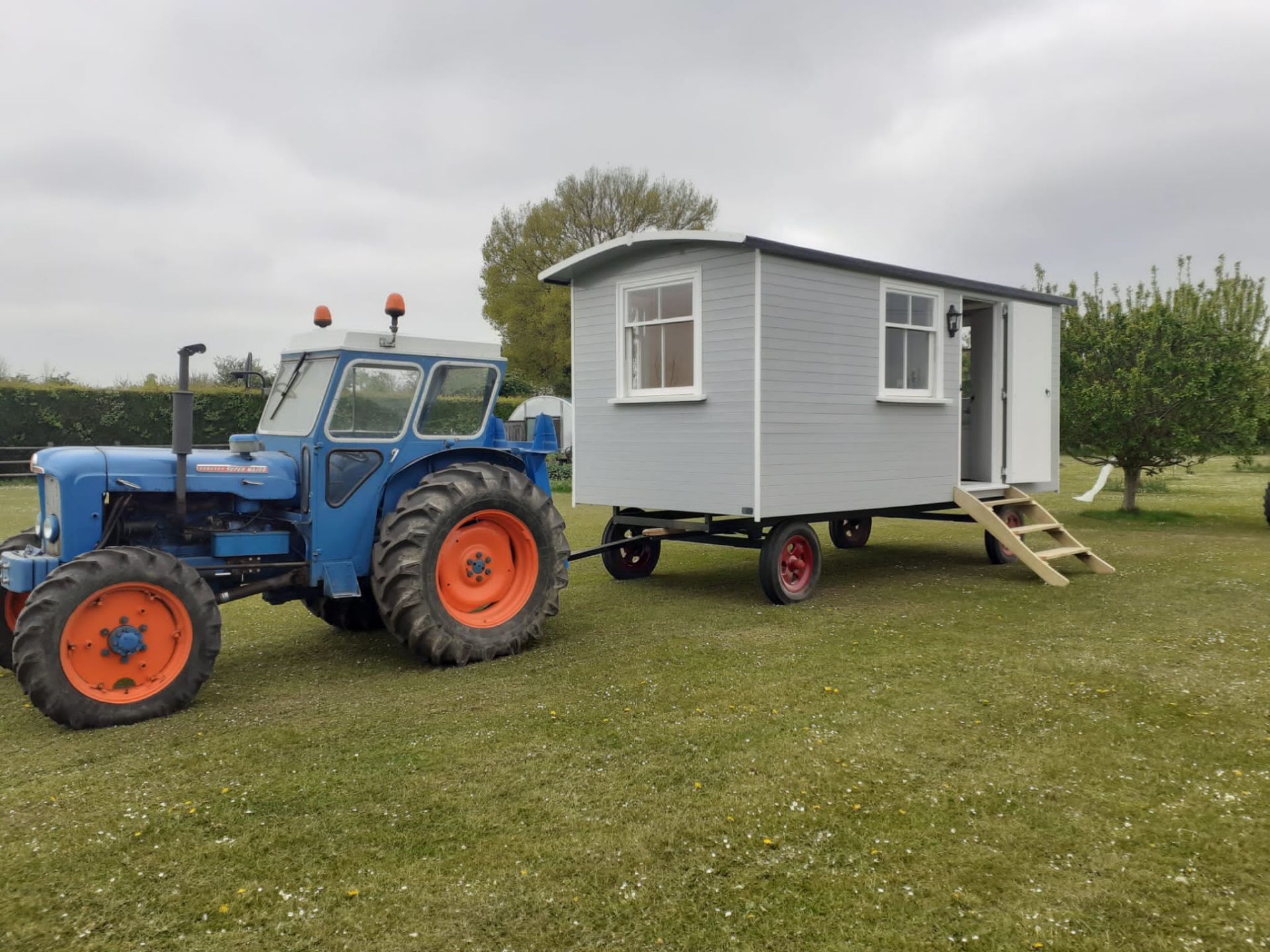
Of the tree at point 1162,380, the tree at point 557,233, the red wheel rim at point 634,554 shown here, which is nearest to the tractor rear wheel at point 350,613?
the red wheel rim at point 634,554

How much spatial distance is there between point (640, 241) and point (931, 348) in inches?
133

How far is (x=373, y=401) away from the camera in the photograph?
19.9 ft

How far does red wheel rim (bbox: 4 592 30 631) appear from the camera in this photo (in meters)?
5.55

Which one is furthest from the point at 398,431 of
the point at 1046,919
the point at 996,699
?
the point at 1046,919

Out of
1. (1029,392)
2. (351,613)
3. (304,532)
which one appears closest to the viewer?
(304,532)

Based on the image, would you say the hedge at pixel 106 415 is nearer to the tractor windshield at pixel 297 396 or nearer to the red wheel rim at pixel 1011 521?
the tractor windshield at pixel 297 396

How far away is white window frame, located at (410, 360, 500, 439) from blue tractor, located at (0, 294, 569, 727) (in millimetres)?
13

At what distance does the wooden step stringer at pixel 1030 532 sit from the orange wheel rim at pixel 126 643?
24.7 ft

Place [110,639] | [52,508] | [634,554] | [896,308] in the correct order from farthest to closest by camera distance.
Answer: [634,554] → [896,308] → [52,508] → [110,639]

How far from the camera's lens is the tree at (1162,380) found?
1394cm

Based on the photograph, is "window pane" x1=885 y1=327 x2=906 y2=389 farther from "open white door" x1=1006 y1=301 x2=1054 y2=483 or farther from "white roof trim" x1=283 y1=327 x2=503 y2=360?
"white roof trim" x1=283 y1=327 x2=503 y2=360

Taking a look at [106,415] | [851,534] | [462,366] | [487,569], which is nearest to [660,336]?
[462,366]

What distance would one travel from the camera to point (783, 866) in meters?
3.34

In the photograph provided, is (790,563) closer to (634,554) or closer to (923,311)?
(634,554)
